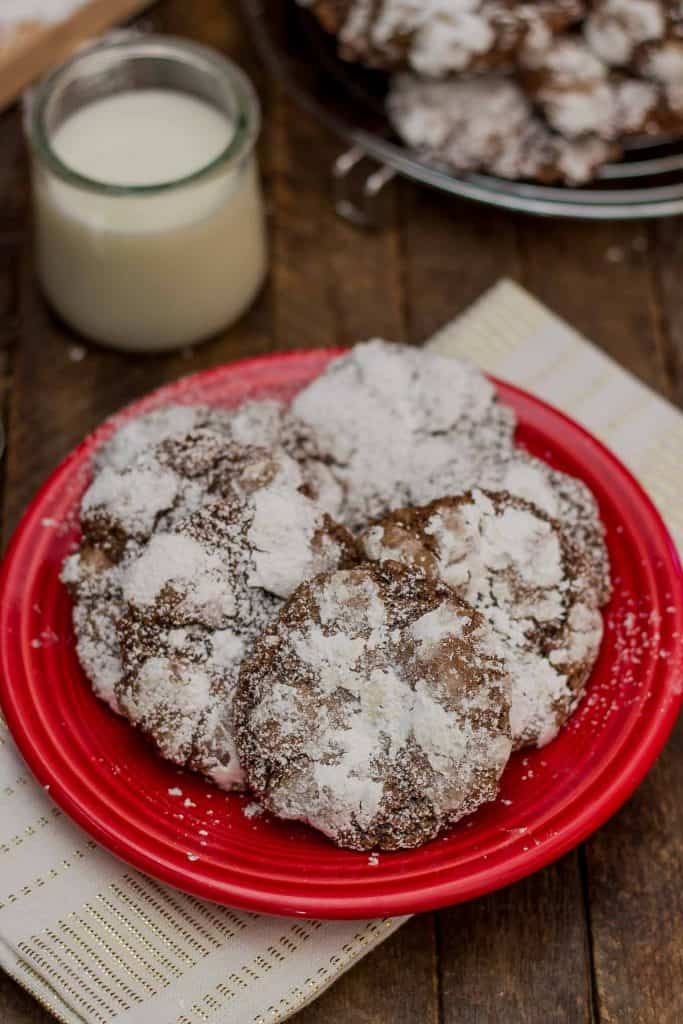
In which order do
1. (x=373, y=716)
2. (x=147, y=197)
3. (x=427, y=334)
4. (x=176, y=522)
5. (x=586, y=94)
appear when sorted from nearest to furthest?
(x=373, y=716), (x=176, y=522), (x=147, y=197), (x=586, y=94), (x=427, y=334)

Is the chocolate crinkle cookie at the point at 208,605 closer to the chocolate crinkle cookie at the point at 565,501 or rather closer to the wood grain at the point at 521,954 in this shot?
the chocolate crinkle cookie at the point at 565,501

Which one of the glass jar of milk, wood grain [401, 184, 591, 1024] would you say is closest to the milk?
the glass jar of milk

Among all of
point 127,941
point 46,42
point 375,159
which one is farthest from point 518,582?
point 46,42

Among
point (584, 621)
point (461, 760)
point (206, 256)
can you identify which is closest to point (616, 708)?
point (584, 621)

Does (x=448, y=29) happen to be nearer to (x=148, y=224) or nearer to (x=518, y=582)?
(x=148, y=224)

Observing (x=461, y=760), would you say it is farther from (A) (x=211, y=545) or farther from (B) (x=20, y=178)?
(B) (x=20, y=178)
